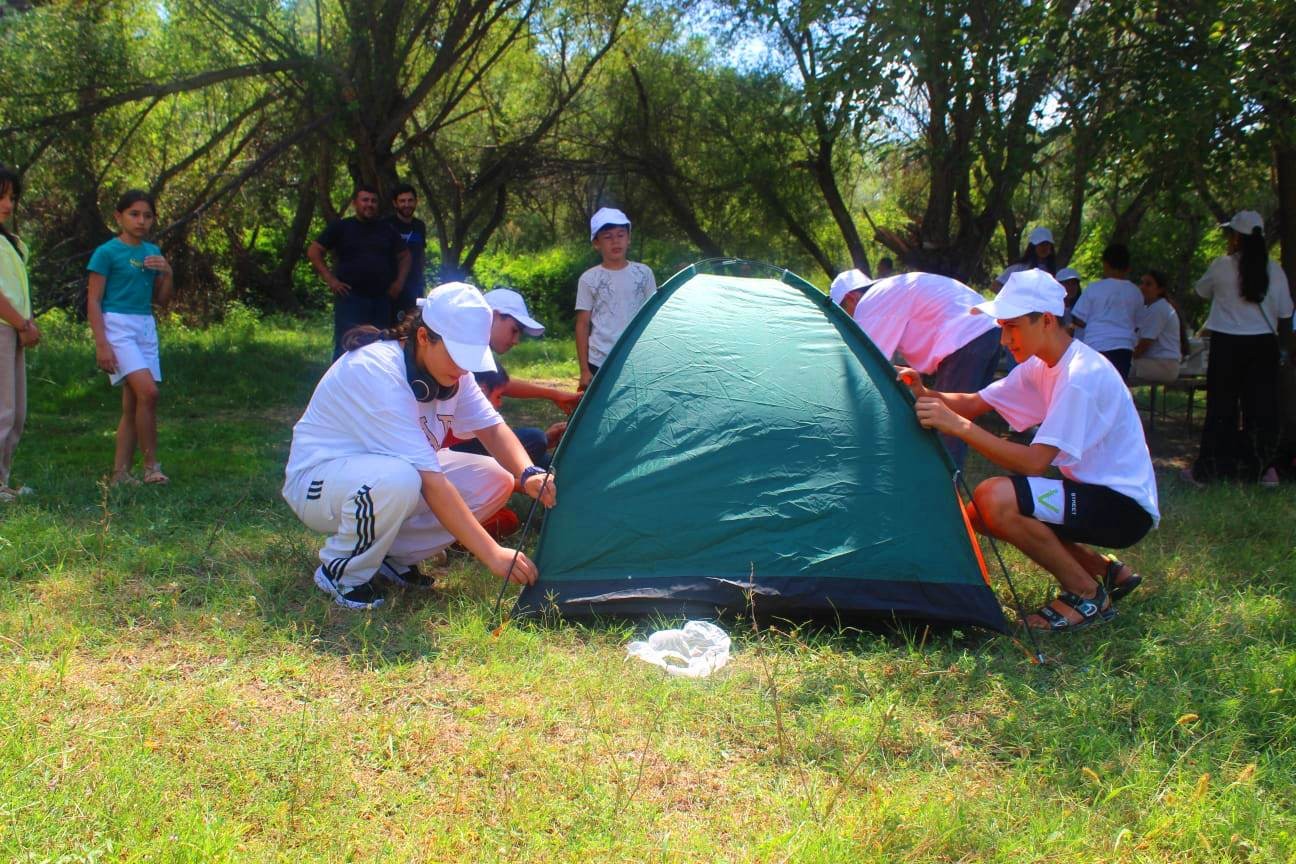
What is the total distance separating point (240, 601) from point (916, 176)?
447 inches

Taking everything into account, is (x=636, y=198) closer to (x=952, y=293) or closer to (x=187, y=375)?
(x=187, y=375)

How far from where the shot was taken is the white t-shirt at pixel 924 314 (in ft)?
16.6

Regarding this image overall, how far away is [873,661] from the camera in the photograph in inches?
142

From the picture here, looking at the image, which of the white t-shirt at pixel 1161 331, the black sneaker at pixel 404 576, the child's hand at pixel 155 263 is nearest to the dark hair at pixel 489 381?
the black sneaker at pixel 404 576

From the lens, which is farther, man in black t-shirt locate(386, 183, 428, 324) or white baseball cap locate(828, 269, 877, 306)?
man in black t-shirt locate(386, 183, 428, 324)

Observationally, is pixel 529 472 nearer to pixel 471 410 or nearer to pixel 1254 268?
pixel 471 410

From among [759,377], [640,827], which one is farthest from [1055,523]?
[640,827]

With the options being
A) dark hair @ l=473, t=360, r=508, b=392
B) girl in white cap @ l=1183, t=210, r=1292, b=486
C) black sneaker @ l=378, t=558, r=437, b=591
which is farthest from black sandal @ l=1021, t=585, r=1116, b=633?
girl in white cap @ l=1183, t=210, r=1292, b=486

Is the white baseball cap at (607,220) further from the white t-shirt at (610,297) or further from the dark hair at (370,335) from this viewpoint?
the dark hair at (370,335)

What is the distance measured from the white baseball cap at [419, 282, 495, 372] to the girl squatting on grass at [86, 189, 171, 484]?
2.87 m

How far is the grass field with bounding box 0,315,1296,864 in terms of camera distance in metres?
2.56

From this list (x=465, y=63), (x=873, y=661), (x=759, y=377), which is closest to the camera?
(x=873, y=661)

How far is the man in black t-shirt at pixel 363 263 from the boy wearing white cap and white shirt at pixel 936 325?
140 inches

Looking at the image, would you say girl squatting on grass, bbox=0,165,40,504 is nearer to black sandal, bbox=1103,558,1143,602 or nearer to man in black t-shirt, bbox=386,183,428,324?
man in black t-shirt, bbox=386,183,428,324
